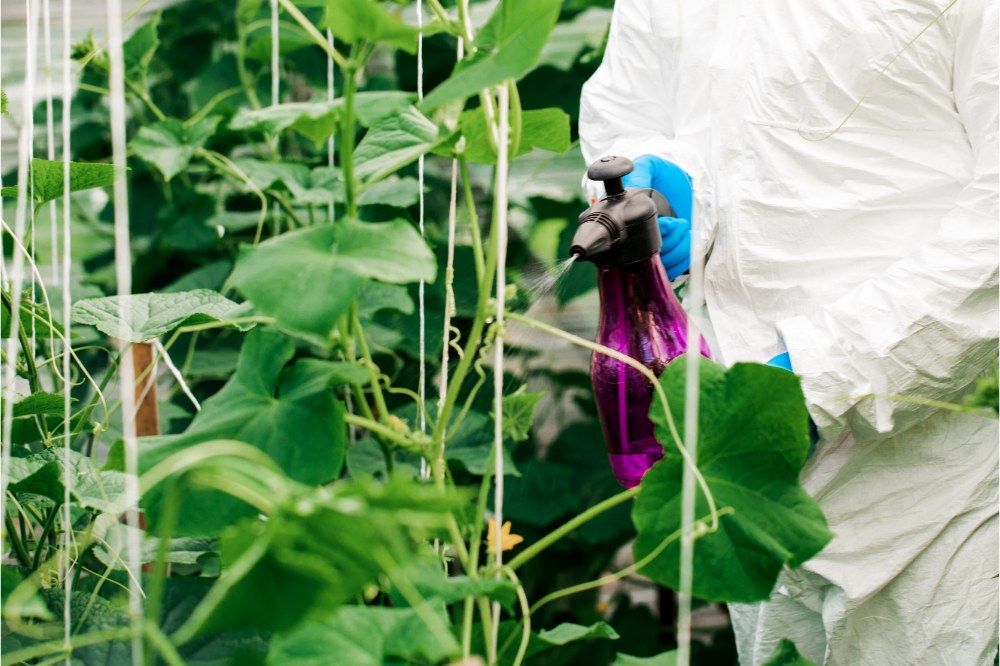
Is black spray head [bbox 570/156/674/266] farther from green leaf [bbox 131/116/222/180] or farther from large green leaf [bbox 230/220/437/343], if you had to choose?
green leaf [bbox 131/116/222/180]

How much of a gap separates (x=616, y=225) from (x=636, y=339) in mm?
132

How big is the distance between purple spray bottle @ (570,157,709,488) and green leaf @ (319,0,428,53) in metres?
0.34

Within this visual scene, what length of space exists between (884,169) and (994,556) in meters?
0.41

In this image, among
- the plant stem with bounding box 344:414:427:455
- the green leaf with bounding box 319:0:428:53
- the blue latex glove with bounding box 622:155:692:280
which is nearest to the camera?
the green leaf with bounding box 319:0:428:53

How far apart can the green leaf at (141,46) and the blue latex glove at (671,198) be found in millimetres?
1008

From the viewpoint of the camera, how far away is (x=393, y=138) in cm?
74

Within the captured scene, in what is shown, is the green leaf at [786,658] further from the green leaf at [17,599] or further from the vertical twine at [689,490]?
the green leaf at [17,599]

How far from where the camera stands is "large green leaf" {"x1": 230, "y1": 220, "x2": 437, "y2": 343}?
0.59m

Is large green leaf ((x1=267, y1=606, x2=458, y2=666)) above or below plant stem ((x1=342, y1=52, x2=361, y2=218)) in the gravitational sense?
below

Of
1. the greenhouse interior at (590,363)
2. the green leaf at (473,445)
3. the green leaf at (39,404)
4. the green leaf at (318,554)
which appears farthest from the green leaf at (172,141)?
the green leaf at (318,554)

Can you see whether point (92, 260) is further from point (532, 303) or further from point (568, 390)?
point (532, 303)

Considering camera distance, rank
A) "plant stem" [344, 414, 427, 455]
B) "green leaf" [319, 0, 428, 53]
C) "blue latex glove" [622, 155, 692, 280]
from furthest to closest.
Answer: "blue latex glove" [622, 155, 692, 280], "plant stem" [344, 414, 427, 455], "green leaf" [319, 0, 428, 53]

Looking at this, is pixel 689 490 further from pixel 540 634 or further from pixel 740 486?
pixel 540 634

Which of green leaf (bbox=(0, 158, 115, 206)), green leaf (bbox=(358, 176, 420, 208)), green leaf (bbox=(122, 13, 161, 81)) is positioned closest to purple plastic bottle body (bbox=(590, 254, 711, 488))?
green leaf (bbox=(0, 158, 115, 206))
